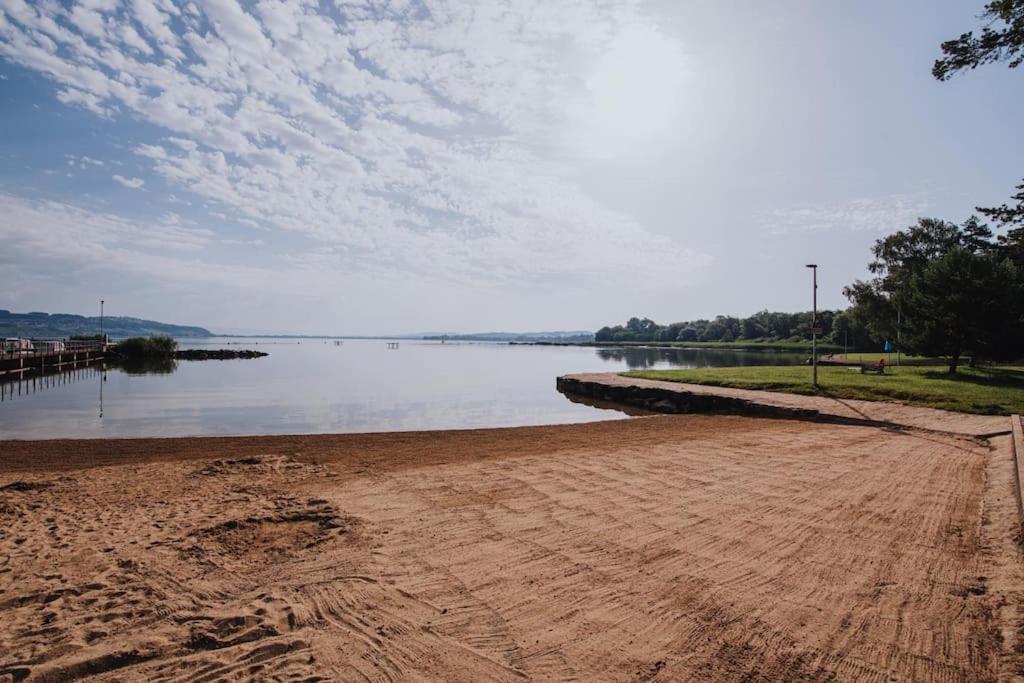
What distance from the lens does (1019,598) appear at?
4.47 meters

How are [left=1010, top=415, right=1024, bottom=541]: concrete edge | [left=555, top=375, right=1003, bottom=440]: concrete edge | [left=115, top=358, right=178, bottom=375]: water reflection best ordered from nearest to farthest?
[left=1010, top=415, right=1024, bottom=541]: concrete edge → [left=555, top=375, right=1003, bottom=440]: concrete edge → [left=115, top=358, right=178, bottom=375]: water reflection

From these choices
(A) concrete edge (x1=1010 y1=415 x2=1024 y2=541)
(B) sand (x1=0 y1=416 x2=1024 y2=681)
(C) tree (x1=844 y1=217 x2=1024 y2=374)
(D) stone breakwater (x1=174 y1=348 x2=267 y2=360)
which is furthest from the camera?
(D) stone breakwater (x1=174 y1=348 x2=267 y2=360)

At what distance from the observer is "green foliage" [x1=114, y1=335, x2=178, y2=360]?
64438 millimetres

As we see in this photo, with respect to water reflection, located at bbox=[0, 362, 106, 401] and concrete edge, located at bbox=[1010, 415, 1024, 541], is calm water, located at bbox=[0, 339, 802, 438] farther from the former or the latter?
concrete edge, located at bbox=[1010, 415, 1024, 541]

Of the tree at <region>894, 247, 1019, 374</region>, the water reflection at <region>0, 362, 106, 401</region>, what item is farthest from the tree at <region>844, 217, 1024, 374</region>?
the water reflection at <region>0, 362, 106, 401</region>

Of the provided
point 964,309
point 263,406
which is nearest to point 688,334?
point 964,309

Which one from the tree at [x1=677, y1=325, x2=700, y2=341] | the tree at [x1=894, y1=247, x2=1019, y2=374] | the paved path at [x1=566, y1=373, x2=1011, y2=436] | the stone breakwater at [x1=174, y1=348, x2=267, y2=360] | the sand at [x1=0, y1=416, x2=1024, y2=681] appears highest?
the tree at [x1=677, y1=325, x2=700, y2=341]

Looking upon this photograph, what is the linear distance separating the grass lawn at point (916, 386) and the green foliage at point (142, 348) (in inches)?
2600

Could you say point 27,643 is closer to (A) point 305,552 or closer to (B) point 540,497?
(A) point 305,552

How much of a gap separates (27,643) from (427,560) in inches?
124

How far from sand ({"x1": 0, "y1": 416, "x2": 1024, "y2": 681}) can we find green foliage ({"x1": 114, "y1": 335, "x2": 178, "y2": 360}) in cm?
6681

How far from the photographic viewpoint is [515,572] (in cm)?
515

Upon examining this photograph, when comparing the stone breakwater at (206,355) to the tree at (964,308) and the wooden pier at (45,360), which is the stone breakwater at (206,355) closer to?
the wooden pier at (45,360)

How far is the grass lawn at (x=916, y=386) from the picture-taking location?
16.1 meters
